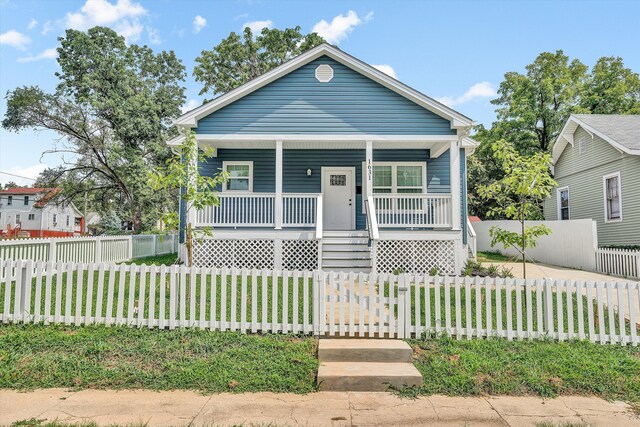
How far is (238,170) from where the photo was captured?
1320 centimetres

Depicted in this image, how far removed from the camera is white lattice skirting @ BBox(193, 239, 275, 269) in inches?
425

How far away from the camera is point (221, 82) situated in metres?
27.9

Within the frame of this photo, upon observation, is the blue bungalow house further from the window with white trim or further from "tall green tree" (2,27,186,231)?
"tall green tree" (2,27,186,231)

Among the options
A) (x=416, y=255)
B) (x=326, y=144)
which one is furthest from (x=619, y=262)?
(x=326, y=144)

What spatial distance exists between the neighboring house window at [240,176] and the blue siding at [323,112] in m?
2.12

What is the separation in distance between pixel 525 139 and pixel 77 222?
6797 centimetres

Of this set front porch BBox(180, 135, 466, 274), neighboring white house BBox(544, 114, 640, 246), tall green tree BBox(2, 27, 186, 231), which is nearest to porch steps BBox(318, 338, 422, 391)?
front porch BBox(180, 135, 466, 274)

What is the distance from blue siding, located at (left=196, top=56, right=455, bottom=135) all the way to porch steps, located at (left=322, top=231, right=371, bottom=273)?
10.6ft

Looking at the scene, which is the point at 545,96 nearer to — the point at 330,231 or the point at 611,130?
the point at 611,130

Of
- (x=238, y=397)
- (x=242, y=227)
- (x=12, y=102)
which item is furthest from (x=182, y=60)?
(x=238, y=397)

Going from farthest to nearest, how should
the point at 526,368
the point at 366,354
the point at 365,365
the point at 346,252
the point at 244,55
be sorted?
the point at 244,55 → the point at 346,252 → the point at 366,354 → the point at 365,365 → the point at 526,368

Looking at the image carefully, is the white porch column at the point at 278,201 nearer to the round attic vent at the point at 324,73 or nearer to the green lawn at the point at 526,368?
the round attic vent at the point at 324,73

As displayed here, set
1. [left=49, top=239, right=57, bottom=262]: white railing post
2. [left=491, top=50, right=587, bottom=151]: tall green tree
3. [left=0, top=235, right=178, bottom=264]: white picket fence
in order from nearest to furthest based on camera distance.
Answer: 1. [left=0, top=235, right=178, bottom=264]: white picket fence
2. [left=49, top=239, right=57, bottom=262]: white railing post
3. [left=491, top=50, right=587, bottom=151]: tall green tree

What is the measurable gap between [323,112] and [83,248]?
28.2 ft
